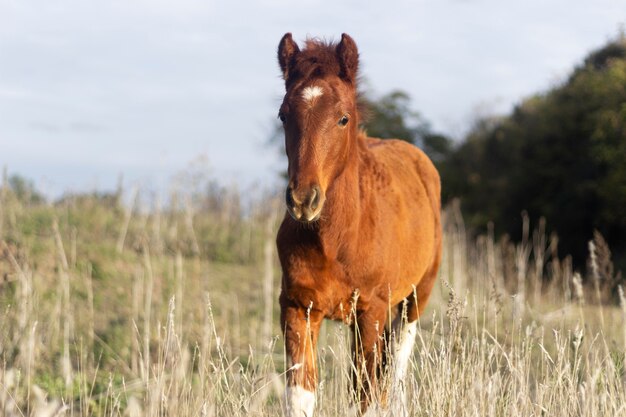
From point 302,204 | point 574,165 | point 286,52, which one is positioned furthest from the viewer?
point 574,165

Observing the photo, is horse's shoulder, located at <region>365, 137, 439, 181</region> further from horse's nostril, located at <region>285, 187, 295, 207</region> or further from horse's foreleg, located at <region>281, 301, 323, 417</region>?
horse's nostril, located at <region>285, 187, 295, 207</region>

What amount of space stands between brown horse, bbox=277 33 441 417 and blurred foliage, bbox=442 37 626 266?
68.2ft

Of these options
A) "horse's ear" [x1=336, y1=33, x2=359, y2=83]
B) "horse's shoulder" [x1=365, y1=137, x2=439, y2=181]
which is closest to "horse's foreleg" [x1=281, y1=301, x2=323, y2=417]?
"horse's ear" [x1=336, y1=33, x2=359, y2=83]

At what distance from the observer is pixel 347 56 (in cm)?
529

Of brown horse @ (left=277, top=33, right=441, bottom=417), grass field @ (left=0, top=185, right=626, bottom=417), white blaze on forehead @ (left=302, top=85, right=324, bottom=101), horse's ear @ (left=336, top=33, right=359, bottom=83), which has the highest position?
horse's ear @ (left=336, top=33, right=359, bottom=83)

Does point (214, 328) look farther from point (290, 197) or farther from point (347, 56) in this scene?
point (347, 56)

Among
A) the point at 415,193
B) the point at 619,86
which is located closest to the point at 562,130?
the point at 619,86

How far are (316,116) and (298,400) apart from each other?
66.3 inches

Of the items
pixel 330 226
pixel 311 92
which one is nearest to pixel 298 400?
pixel 330 226

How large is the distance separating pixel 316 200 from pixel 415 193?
7.62 ft

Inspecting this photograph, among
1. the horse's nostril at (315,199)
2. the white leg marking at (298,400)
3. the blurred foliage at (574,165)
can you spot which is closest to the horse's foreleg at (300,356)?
the white leg marking at (298,400)

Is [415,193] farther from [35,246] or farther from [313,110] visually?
[35,246]

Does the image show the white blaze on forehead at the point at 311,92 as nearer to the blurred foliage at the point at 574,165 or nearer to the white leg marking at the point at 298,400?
the white leg marking at the point at 298,400

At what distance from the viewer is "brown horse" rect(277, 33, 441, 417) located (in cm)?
480
